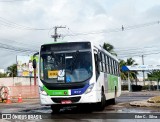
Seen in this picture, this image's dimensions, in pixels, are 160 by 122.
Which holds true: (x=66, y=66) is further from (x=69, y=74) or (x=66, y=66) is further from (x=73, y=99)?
(x=73, y=99)

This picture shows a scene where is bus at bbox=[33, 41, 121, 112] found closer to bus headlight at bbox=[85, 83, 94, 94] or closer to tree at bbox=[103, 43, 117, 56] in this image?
bus headlight at bbox=[85, 83, 94, 94]

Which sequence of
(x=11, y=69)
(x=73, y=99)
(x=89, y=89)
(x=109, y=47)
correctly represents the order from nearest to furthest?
1. (x=73, y=99)
2. (x=89, y=89)
3. (x=109, y=47)
4. (x=11, y=69)

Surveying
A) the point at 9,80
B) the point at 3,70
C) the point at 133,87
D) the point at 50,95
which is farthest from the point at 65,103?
the point at 3,70

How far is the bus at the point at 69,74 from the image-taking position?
16.5 meters

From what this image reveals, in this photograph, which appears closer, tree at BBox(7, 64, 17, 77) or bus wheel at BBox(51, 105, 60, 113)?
bus wheel at BBox(51, 105, 60, 113)

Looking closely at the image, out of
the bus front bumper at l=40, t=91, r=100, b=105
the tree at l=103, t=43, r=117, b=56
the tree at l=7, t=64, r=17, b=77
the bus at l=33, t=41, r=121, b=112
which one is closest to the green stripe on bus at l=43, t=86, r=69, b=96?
the bus at l=33, t=41, r=121, b=112

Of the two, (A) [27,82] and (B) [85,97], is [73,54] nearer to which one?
(B) [85,97]

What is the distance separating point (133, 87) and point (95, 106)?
176ft

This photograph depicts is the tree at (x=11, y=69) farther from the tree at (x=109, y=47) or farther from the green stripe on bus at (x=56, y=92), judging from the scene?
the green stripe on bus at (x=56, y=92)

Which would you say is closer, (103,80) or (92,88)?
(92,88)

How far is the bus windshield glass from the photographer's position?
16609mm

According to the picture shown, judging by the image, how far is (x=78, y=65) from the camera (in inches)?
659

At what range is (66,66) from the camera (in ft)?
55.0

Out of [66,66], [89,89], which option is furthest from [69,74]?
[89,89]
